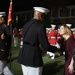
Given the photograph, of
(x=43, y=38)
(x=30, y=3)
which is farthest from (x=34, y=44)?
(x=30, y=3)

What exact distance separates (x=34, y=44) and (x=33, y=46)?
50mm

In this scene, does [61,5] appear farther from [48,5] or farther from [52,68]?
[52,68]

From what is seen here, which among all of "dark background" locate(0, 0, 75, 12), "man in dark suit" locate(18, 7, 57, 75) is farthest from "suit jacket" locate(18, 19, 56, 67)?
"dark background" locate(0, 0, 75, 12)

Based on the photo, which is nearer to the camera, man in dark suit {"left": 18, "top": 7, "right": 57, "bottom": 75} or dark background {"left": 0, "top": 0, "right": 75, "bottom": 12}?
man in dark suit {"left": 18, "top": 7, "right": 57, "bottom": 75}

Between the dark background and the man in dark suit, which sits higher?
the man in dark suit

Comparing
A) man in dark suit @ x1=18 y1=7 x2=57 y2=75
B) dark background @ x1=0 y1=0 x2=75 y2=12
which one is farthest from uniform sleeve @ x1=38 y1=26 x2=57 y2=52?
dark background @ x1=0 y1=0 x2=75 y2=12

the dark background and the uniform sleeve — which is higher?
the uniform sleeve

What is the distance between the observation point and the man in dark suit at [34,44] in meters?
7.12

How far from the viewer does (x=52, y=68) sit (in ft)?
44.0

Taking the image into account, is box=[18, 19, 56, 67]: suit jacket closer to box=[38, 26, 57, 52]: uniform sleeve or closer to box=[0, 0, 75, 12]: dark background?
box=[38, 26, 57, 52]: uniform sleeve

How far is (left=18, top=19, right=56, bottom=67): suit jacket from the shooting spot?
7.12m

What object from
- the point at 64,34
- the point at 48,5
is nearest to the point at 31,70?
the point at 64,34

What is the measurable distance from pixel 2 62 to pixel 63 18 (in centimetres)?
5205

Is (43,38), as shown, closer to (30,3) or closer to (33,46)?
(33,46)
